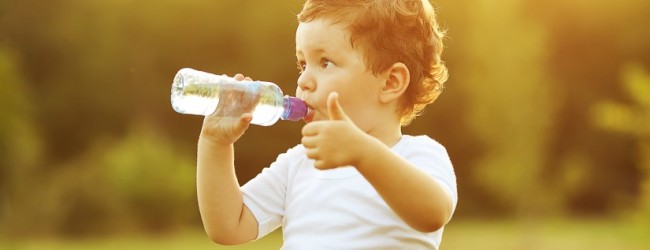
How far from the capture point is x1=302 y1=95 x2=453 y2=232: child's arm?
244cm

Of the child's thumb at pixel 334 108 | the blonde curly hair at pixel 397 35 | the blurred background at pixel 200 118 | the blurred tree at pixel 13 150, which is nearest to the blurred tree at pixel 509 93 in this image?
the blurred background at pixel 200 118

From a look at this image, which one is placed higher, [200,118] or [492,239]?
[492,239]

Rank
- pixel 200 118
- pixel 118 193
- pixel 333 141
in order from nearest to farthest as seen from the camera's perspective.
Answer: pixel 333 141
pixel 118 193
pixel 200 118

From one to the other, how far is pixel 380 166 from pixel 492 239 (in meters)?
18.7

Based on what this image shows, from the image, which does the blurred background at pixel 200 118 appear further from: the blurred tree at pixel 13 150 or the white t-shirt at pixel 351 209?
the white t-shirt at pixel 351 209

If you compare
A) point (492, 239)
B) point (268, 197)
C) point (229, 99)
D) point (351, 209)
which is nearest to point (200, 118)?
point (492, 239)

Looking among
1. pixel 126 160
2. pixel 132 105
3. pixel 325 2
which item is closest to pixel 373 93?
pixel 325 2

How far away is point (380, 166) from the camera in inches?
97.7

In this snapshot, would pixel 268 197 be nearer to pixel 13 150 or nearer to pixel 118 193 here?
pixel 118 193

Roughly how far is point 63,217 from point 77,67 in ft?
9.08

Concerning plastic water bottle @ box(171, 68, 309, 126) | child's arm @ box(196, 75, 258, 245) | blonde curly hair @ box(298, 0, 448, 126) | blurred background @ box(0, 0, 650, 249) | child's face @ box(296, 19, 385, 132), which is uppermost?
blurred background @ box(0, 0, 650, 249)

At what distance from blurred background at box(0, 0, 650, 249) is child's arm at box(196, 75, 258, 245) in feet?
42.6

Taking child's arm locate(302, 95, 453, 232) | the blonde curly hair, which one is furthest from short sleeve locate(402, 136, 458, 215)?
the blonde curly hair

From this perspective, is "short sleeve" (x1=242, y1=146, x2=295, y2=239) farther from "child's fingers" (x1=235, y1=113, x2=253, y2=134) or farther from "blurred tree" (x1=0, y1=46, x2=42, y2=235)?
"blurred tree" (x1=0, y1=46, x2=42, y2=235)
